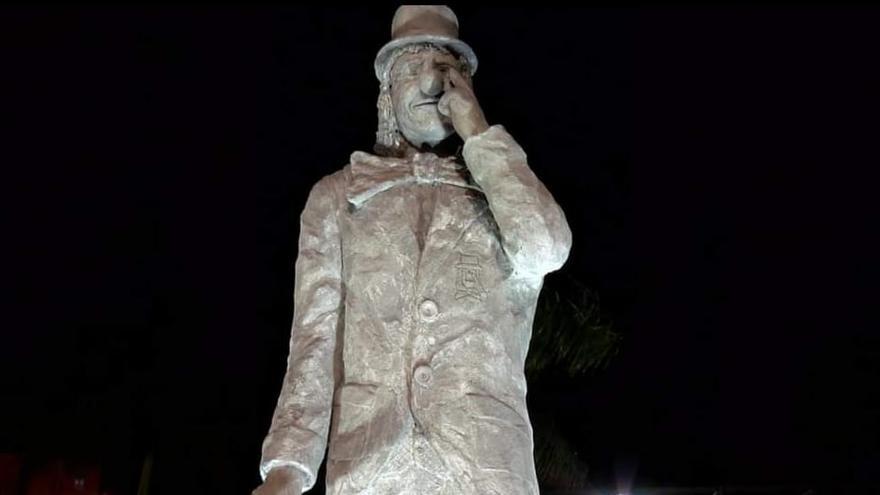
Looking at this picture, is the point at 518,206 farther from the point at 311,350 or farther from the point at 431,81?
the point at 311,350

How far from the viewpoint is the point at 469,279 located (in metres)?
4.55

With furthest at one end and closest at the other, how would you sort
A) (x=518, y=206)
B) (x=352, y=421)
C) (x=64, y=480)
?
(x=64, y=480) < (x=518, y=206) < (x=352, y=421)

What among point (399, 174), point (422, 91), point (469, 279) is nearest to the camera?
point (469, 279)

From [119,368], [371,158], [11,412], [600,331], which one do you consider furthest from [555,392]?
[371,158]

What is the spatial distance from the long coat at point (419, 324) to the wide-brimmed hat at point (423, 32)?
1.65 ft

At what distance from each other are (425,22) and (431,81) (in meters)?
0.29

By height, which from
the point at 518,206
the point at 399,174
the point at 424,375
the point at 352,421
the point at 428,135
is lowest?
the point at 352,421

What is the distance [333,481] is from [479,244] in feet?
3.56

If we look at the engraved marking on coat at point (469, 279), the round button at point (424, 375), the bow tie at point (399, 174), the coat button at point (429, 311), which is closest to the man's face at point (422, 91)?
the bow tie at point (399, 174)

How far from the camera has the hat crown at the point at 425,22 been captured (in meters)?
5.05

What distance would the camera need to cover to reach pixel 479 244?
183 inches

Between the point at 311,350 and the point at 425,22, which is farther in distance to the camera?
the point at 425,22

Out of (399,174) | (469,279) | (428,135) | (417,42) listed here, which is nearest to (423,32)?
(417,42)

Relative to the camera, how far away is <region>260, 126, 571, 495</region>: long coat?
4.21 m
